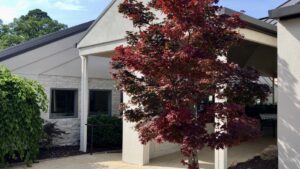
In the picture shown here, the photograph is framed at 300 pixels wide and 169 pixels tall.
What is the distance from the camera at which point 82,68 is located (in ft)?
40.1

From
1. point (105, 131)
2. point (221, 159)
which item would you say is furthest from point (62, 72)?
point (221, 159)

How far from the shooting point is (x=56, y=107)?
42.4ft

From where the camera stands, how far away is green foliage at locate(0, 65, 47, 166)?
9.03 meters

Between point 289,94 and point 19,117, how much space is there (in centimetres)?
640

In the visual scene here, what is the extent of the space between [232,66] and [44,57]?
27.9 feet

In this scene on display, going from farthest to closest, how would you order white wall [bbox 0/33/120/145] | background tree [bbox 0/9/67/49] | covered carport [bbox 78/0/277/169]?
background tree [bbox 0/9/67/49] < white wall [bbox 0/33/120/145] < covered carport [bbox 78/0/277/169]

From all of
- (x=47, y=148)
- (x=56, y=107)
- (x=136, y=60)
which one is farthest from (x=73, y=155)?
(x=136, y=60)

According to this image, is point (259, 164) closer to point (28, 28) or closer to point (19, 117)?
point (19, 117)

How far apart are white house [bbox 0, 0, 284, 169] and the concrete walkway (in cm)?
37

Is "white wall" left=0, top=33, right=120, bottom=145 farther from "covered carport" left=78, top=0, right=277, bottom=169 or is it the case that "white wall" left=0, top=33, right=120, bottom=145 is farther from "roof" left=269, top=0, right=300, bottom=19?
"roof" left=269, top=0, right=300, bottom=19

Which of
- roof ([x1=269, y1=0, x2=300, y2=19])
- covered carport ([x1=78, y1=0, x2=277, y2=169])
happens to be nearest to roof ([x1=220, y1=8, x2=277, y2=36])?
covered carport ([x1=78, y1=0, x2=277, y2=169])

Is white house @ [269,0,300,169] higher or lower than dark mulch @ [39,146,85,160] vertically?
higher

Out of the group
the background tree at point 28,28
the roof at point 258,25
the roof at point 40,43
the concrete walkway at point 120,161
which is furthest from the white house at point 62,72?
the background tree at point 28,28

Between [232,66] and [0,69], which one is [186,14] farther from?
[0,69]
